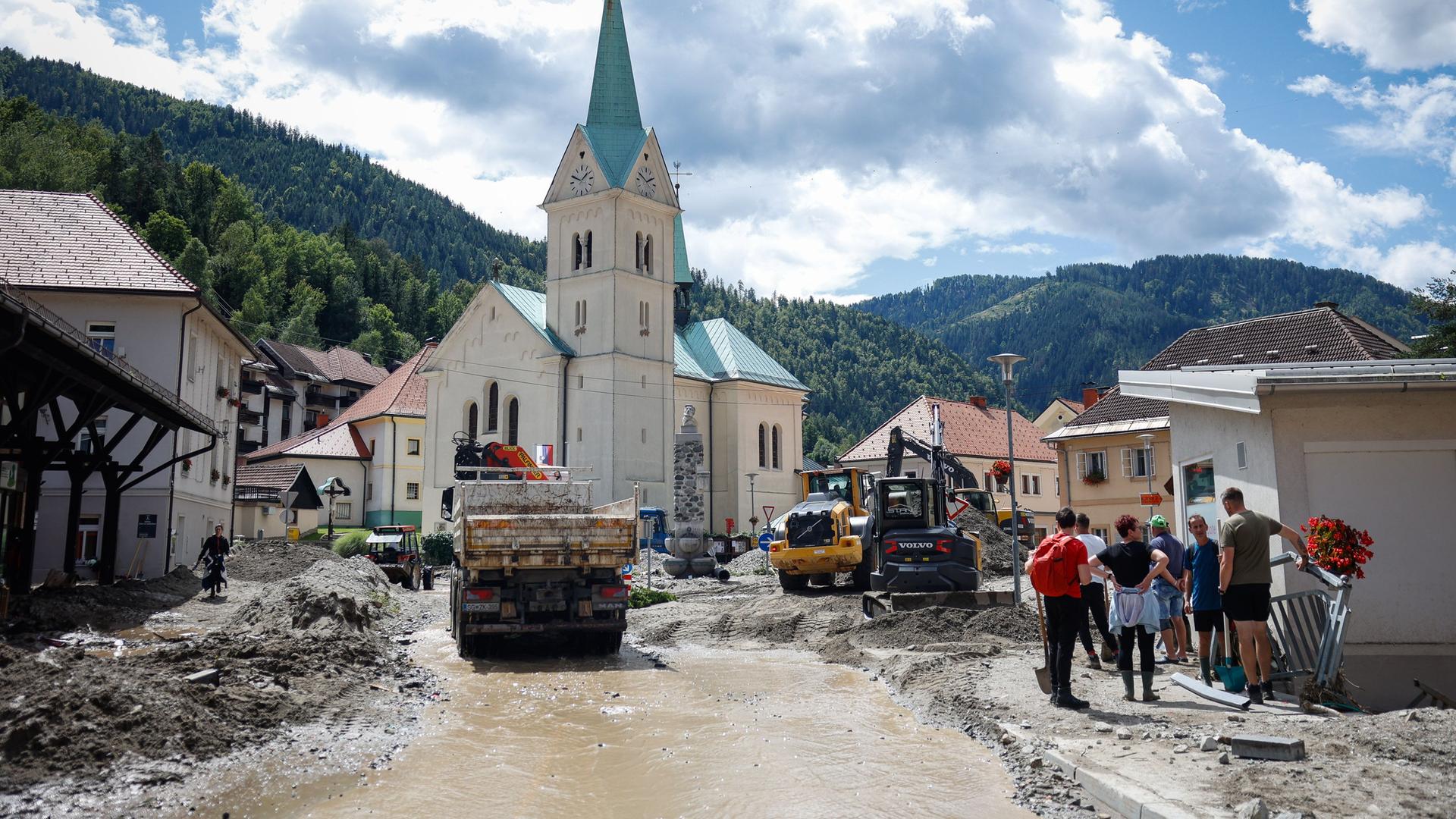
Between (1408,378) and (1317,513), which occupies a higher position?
(1408,378)

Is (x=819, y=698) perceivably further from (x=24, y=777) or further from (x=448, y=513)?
(x=448, y=513)

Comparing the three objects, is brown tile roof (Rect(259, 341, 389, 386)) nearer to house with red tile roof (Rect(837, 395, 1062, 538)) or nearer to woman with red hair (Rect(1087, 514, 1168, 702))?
house with red tile roof (Rect(837, 395, 1062, 538))

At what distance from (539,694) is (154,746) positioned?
5018 mm

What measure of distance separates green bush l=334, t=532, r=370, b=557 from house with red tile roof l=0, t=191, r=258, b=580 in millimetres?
15608

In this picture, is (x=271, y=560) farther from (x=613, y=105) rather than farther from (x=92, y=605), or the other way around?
(x=613, y=105)

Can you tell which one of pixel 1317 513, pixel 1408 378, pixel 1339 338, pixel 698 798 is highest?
pixel 1339 338

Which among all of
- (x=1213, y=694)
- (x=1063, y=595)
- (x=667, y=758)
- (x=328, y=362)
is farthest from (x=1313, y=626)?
(x=328, y=362)

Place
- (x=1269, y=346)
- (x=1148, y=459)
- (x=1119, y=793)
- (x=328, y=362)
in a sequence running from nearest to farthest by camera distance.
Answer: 1. (x=1119, y=793)
2. (x=1269, y=346)
3. (x=1148, y=459)
4. (x=328, y=362)

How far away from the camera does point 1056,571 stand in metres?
10.0

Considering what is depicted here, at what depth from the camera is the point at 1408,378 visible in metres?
11.2

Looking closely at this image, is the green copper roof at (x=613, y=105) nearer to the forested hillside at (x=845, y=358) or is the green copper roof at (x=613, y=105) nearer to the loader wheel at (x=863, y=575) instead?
the loader wheel at (x=863, y=575)

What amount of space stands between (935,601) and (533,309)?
4239 centimetres

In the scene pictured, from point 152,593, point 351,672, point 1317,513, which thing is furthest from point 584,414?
point 1317,513

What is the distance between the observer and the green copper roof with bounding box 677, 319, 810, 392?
61.0 meters
